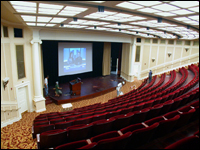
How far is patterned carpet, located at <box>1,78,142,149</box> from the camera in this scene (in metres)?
3.91

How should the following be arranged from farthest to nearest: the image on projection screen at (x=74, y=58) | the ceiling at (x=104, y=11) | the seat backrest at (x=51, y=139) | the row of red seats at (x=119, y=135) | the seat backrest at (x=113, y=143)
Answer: the image on projection screen at (x=74, y=58) < the ceiling at (x=104, y=11) < the seat backrest at (x=51, y=139) < the row of red seats at (x=119, y=135) < the seat backrest at (x=113, y=143)

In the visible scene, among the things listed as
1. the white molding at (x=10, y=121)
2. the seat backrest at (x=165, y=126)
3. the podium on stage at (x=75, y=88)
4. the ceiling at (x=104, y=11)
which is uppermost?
the ceiling at (x=104, y=11)

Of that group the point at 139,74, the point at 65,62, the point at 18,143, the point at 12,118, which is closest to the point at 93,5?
the point at 18,143

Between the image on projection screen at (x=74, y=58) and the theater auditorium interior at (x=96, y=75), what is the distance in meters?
0.08

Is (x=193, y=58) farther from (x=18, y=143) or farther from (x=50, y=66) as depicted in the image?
(x=18, y=143)

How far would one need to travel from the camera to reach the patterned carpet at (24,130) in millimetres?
3906

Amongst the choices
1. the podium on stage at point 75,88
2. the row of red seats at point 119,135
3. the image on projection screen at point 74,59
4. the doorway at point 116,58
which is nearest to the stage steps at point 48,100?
the podium on stage at point 75,88

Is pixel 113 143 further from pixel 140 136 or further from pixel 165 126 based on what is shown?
pixel 165 126

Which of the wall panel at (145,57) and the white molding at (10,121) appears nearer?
the white molding at (10,121)

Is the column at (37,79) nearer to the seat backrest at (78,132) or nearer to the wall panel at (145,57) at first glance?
the seat backrest at (78,132)

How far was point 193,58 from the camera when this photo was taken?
1830 cm

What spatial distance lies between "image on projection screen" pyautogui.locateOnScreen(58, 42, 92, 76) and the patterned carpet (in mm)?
3671

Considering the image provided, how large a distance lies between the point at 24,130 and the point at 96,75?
1131 centimetres

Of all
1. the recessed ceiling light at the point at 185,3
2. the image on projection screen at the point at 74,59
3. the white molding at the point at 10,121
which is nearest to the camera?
the recessed ceiling light at the point at 185,3
